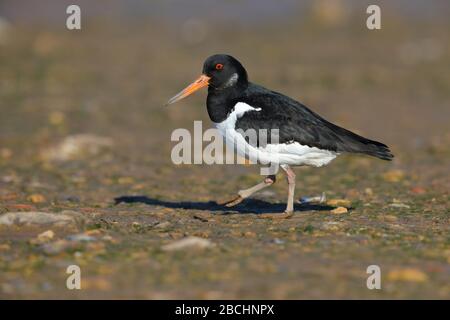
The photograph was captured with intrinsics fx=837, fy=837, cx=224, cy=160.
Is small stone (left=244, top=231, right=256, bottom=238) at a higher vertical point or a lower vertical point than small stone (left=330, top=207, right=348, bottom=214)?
lower

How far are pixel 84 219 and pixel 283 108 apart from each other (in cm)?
207

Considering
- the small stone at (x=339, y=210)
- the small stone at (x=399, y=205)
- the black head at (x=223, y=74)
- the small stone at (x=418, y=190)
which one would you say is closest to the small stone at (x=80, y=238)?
the black head at (x=223, y=74)

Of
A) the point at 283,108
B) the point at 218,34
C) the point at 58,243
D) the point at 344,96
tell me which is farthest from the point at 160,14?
the point at 58,243

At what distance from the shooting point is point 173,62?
17.7 meters

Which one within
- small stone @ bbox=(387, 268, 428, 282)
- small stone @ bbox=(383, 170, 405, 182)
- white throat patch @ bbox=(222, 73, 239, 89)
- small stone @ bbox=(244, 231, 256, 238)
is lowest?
small stone @ bbox=(387, 268, 428, 282)

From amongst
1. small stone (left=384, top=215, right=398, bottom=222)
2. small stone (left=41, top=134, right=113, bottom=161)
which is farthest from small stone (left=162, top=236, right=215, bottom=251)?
small stone (left=41, top=134, right=113, bottom=161)

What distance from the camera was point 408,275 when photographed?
5.70 meters

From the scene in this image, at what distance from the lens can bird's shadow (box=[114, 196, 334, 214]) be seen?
328 inches

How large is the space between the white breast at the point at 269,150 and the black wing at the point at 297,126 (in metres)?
0.05

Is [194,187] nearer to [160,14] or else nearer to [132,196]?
[132,196]

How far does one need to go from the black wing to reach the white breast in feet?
0.17

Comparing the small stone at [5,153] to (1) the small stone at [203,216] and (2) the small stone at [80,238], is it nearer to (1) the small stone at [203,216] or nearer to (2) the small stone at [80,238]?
(1) the small stone at [203,216]

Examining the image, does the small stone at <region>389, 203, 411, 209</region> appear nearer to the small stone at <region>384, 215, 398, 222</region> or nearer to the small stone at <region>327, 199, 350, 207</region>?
the small stone at <region>327, 199, 350, 207</region>
